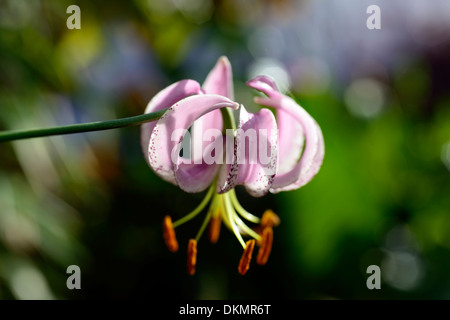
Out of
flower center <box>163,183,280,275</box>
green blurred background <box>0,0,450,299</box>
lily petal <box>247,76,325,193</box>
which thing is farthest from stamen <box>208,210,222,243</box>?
green blurred background <box>0,0,450,299</box>

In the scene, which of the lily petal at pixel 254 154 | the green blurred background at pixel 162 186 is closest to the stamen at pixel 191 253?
the lily petal at pixel 254 154

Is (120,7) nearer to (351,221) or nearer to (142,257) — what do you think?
A: (142,257)

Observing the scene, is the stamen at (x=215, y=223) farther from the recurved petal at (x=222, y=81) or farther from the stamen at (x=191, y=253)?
the recurved petal at (x=222, y=81)

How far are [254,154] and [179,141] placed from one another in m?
0.10

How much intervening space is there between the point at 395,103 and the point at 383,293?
714 millimetres

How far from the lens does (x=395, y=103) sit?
1.99 meters

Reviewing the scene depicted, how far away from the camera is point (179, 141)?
67 centimetres

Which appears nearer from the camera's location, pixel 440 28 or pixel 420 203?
pixel 420 203

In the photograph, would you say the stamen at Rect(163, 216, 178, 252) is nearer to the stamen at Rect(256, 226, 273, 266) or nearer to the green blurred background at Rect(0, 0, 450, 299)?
the stamen at Rect(256, 226, 273, 266)

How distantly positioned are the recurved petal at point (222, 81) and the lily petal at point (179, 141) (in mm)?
117

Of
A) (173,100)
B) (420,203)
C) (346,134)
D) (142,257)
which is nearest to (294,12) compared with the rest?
(346,134)

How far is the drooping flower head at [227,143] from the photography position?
0.65 meters

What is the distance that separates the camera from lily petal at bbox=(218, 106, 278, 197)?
664 mm

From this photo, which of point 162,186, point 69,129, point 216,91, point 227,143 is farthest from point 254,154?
point 162,186
